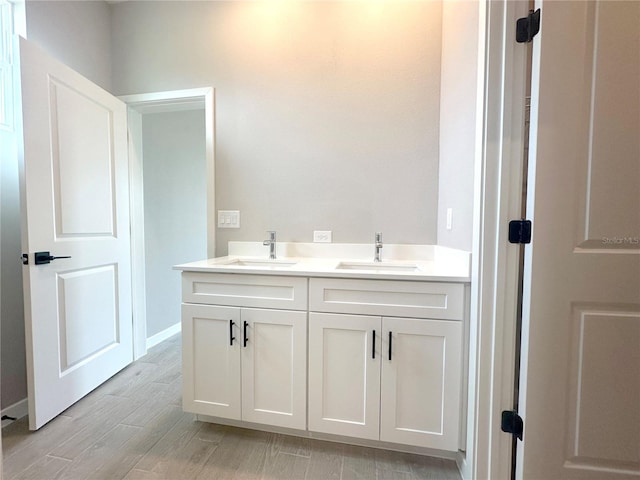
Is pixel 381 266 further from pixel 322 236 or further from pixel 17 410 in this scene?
pixel 17 410

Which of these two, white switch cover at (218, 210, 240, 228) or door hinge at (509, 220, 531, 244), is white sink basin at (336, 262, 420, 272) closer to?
door hinge at (509, 220, 531, 244)

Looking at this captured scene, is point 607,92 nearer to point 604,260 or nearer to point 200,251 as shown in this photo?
point 604,260

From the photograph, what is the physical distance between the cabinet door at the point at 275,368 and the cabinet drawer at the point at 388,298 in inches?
6.4

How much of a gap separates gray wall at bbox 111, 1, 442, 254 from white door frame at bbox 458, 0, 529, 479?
2.28 feet

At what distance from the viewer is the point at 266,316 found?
147cm

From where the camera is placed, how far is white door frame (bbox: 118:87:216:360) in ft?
6.91

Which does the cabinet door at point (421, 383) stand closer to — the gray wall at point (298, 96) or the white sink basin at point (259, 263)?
the gray wall at point (298, 96)

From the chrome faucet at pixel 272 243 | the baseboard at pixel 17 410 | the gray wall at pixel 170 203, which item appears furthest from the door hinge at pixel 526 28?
the baseboard at pixel 17 410

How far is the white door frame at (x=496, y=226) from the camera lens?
1.09 metres

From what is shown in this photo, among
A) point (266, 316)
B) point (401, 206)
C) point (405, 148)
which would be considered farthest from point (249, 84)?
point (266, 316)

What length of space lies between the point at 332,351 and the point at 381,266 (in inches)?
24.2

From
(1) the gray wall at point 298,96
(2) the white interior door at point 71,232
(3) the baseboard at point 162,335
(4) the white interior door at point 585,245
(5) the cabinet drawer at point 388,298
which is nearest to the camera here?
(4) the white interior door at point 585,245

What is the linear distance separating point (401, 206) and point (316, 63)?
1.12 meters

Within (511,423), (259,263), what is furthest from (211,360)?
(511,423)
